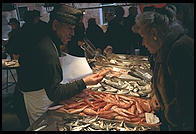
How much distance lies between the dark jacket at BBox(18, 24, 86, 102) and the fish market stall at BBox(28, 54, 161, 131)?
12cm

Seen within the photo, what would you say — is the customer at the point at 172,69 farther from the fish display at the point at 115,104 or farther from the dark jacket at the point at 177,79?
the fish display at the point at 115,104

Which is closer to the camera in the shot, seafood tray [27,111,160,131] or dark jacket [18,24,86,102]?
seafood tray [27,111,160,131]

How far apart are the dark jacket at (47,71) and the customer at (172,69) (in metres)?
0.82

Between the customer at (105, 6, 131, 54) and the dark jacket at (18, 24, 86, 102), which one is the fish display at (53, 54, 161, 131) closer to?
the dark jacket at (18, 24, 86, 102)

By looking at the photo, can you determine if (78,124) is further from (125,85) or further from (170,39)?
(170,39)

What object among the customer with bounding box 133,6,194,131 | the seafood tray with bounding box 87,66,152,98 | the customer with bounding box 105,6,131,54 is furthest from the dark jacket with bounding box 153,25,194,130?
the customer with bounding box 105,6,131,54

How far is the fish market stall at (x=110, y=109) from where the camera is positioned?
1.57 metres

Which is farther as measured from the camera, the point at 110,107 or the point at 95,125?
the point at 110,107

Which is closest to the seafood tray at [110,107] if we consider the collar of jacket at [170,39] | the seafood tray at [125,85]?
the seafood tray at [125,85]

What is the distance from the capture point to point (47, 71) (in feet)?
5.98

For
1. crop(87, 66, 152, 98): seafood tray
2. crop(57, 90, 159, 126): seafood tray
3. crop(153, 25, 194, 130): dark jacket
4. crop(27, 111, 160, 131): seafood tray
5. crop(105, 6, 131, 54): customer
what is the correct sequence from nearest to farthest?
crop(153, 25, 194, 130): dark jacket, crop(27, 111, 160, 131): seafood tray, crop(57, 90, 159, 126): seafood tray, crop(87, 66, 152, 98): seafood tray, crop(105, 6, 131, 54): customer

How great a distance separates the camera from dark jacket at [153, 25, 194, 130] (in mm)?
1133

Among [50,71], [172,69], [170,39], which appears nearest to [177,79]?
[172,69]

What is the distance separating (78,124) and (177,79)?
0.85 m
